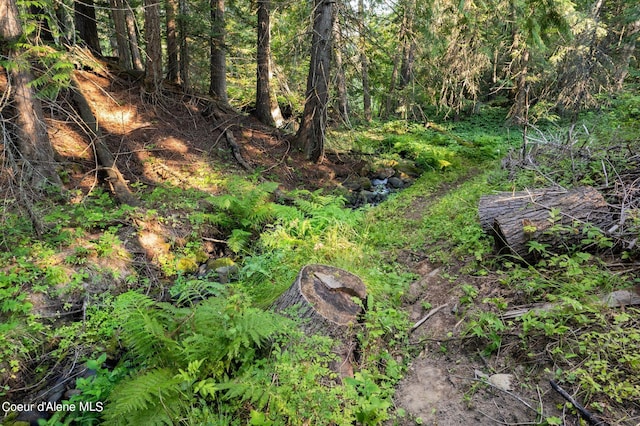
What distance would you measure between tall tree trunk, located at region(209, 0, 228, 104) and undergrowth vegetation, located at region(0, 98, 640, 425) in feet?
16.9

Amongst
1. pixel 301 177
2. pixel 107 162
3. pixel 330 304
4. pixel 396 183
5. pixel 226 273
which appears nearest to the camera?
pixel 330 304

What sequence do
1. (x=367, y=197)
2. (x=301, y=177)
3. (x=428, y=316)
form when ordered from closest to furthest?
(x=428, y=316)
(x=367, y=197)
(x=301, y=177)

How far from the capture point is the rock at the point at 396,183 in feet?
32.2

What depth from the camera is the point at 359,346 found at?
3.04 meters

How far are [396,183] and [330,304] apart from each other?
282 inches

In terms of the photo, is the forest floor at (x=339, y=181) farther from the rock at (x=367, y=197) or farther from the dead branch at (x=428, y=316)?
the rock at (x=367, y=197)

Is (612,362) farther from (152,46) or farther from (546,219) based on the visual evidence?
(152,46)

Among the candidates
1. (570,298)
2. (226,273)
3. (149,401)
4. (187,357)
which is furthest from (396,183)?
(149,401)

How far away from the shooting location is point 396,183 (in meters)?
9.89

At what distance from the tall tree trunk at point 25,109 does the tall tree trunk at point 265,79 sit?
5.67 meters

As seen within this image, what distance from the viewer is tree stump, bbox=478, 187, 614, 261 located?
3.43 m

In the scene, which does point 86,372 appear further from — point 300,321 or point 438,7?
point 438,7

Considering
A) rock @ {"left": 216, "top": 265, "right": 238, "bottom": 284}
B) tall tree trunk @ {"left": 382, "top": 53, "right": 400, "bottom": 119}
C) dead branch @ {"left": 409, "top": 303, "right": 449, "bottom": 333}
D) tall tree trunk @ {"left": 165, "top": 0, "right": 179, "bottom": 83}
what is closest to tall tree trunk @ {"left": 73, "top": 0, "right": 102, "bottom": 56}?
tall tree trunk @ {"left": 165, "top": 0, "right": 179, "bottom": 83}

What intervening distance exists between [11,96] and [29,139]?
2.02 ft
